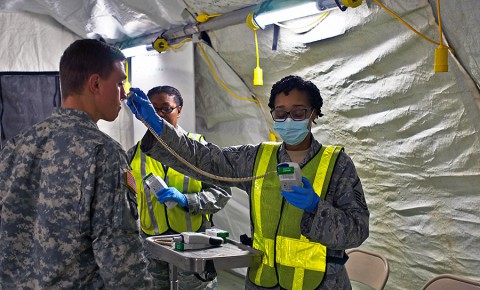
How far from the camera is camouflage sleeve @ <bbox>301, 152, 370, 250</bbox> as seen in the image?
176 centimetres

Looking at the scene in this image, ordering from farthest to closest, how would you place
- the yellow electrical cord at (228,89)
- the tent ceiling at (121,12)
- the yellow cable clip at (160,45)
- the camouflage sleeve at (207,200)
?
the yellow cable clip at (160,45), the yellow electrical cord at (228,89), the tent ceiling at (121,12), the camouflage sleeve at (207,200)

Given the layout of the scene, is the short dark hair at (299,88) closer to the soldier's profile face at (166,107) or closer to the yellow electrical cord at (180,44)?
the soldier's profile face at (166,107)

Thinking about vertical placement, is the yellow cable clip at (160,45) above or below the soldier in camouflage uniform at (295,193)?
above

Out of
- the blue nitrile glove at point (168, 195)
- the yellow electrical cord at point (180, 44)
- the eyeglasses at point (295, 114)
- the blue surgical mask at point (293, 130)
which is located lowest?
the blue nitrile glove at point (168, 195)

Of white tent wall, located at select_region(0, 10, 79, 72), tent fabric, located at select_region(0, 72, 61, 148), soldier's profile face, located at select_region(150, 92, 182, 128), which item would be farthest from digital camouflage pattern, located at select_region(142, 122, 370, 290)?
white tent wall, located at select_region(0, 10, 79, 72)

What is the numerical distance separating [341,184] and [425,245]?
0.98 metres

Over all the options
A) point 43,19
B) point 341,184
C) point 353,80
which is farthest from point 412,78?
point 43,19

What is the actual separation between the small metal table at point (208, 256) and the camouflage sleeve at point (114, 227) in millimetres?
262

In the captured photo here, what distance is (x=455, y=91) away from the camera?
2217 millimetres

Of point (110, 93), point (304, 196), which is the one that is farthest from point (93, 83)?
point (304, 196)

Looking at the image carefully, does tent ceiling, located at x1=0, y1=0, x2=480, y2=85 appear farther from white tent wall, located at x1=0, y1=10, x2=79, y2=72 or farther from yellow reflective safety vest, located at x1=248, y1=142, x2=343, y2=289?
yellow reflective safety vest, located at x1=248, y1=142, x2=343, y2=289

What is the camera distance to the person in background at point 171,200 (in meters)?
2.69

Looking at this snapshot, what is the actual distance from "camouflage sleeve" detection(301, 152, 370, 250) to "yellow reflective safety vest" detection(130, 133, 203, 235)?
1.00 m

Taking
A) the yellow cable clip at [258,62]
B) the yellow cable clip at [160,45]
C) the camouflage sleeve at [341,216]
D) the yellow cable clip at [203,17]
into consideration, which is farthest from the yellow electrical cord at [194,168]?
the yellow cable clip at [160,45]
